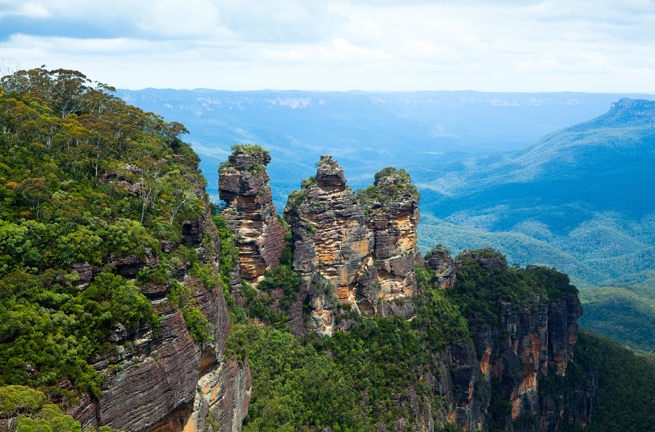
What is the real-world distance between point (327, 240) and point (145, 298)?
28357mm

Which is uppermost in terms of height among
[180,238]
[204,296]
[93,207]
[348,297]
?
[93,207]

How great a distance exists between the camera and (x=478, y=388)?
61.5 meters

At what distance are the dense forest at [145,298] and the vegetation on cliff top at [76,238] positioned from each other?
6cm

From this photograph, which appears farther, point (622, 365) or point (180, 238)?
point (622, 365)

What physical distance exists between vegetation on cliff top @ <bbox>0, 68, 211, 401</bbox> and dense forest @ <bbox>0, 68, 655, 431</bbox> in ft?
0.20

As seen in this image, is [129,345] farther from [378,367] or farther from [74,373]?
[378,367]

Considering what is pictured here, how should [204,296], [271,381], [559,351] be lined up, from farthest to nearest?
[559,351] < [271,381] < [204,296]

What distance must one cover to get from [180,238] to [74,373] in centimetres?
1231

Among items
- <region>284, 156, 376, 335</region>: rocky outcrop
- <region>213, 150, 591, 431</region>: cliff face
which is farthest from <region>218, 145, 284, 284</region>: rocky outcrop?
<region>284, 156, 376, 335</region>: rocky outcrop

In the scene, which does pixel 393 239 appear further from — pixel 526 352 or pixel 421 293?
pixel 526 352

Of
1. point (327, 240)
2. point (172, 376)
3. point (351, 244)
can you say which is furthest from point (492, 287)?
point (172, 376)

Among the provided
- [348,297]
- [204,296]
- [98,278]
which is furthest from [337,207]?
[98,278]

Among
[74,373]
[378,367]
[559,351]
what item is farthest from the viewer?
[559,351]

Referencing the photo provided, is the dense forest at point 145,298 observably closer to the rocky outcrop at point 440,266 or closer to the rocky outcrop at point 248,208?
the rocky outcrop at point 440,266
